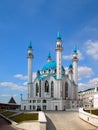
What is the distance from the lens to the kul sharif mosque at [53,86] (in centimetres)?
8212

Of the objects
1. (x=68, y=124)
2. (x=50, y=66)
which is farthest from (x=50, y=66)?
(x=68, y=124)

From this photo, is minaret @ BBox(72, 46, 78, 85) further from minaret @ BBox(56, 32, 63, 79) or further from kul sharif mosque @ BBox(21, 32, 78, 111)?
minaret @ BBox(56, 32, 63, 79)

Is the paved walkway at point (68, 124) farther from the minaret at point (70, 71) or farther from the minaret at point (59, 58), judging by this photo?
the minaret at point (70, 71)

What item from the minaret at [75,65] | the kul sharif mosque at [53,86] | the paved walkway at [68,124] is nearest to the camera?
the paved walkway at [68,124]

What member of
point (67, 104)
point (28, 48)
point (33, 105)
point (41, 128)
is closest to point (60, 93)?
point (67, 104)

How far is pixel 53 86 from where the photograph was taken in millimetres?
87375

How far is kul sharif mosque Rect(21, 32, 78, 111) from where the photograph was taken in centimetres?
8212

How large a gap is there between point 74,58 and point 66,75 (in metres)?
8.19

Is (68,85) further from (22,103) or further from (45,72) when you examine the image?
(22,103)

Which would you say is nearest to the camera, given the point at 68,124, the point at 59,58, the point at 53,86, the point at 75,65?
the point at 68,124

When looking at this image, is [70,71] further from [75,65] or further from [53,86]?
[53,86]

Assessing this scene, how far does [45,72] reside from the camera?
94.4 metres

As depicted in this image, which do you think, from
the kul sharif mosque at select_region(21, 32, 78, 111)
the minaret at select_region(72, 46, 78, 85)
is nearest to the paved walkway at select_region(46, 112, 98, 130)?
the kul sharif mosque at select_region(21, 32, 78, 111)

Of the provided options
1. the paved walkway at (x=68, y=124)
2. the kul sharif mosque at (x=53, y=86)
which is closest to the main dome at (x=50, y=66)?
the kul sharif mosque at (x=53, y=86)
